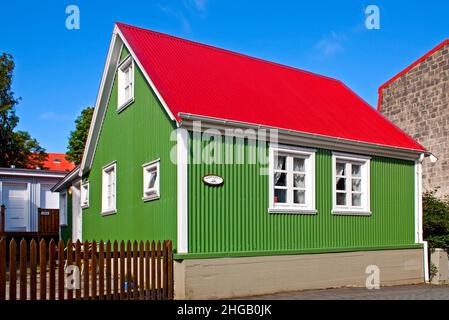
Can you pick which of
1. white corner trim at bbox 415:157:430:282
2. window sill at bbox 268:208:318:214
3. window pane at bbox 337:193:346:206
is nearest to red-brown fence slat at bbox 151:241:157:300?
window sill at bbox 268:208:318:214

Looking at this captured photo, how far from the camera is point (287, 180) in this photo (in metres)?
14.3

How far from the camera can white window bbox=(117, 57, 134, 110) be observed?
16.3 m

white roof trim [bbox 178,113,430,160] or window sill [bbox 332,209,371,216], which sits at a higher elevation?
white roof trim [bbox 178,113,430,160]

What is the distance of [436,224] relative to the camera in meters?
18.3

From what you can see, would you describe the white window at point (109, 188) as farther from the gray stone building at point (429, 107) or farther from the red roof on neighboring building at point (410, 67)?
the red roof on neighboring building at point (410, 67)

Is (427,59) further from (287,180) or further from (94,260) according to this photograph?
(94,260)

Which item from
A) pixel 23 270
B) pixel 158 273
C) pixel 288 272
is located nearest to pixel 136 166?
pixel 158 273

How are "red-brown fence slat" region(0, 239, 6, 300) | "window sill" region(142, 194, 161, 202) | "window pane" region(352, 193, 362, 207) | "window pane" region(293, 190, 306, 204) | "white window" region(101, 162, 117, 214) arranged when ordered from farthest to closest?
"white window" region(101, 162, 117, 214) → "window pane" region(352, 193, 362, 207) → "window pane" region(293, 190, 306, 204) → "window sill" region(142, 194, 161, 202) → "red-brown fence slat" region(0, 239, 6, 300)

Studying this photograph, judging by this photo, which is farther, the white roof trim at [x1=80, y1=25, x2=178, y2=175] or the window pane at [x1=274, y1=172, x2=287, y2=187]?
the white roof trim at [x1=80, y1=25, x2=178, y2=175]

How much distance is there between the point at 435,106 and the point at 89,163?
1513cm

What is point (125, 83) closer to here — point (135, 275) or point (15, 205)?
point (135, 275)

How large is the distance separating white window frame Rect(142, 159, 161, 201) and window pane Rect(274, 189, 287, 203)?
10.1 feet

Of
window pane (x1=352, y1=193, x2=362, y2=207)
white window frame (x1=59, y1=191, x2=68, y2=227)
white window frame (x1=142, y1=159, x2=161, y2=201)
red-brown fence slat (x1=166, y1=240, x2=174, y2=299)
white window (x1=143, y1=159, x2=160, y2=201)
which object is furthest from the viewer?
white window frame (x1=59, y1=191, x2=68, y2=227)

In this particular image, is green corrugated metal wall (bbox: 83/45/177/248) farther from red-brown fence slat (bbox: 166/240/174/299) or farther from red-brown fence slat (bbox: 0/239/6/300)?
red-brown fence slat (bbox: 0/239/6/300)
